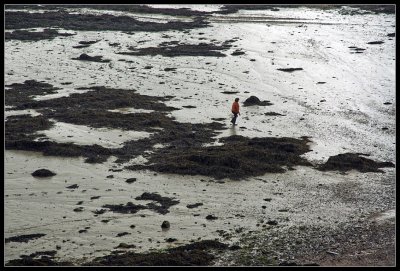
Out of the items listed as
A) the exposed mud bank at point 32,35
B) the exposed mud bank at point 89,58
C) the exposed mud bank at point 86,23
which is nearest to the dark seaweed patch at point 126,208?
the exposed mud bank at point 89,58

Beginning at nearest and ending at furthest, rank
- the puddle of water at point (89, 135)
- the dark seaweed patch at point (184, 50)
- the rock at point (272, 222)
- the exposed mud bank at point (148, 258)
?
the exposed mud bank at point (148, 258) → the rock at point (272, 222) → the puddle of water at point (89, 135) → the dark seaweed patch at point (184, 50)

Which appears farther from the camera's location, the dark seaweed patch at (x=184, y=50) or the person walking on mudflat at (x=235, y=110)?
the dark seaweed patch at (x=184, y=50)

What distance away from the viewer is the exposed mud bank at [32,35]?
4106 centimetres

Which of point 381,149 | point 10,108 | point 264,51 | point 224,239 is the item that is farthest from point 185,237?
point 264,51

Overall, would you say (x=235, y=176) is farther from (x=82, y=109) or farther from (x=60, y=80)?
(x=60, y=80)

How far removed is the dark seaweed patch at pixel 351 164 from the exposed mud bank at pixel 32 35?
93.0 ft

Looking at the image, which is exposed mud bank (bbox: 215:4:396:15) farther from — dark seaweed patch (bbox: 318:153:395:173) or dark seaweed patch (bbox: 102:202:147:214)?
dark seaweed patch (bbox: 102:202:147:214)

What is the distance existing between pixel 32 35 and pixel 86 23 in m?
7.72

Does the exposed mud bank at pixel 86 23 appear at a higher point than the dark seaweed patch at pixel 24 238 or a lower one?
higher

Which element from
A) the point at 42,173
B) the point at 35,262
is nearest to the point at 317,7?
the point at 42,173

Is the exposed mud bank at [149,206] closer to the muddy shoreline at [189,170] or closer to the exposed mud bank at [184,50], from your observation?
the muddy shoreline at [189,170]

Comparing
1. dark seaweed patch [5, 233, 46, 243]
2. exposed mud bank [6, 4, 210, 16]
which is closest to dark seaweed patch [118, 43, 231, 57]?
exposed mud bank [6, 4, 210, 16]

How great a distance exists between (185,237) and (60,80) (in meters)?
19.6

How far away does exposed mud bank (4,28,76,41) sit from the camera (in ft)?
135
